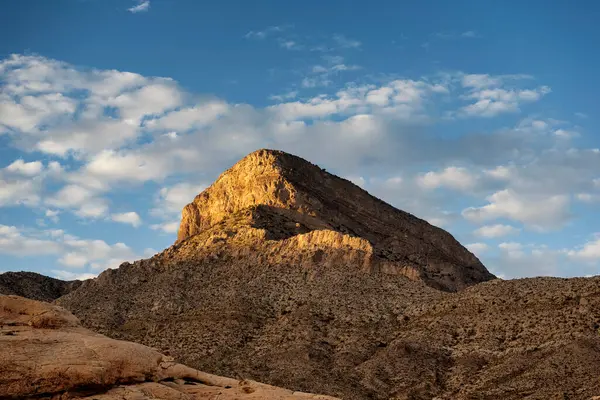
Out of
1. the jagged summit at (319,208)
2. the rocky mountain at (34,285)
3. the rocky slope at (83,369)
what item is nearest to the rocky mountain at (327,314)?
the jagged summit at (319,208)

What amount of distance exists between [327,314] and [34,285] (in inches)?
1989

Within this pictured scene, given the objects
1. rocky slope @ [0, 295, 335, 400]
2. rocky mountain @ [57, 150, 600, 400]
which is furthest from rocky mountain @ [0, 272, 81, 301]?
rocky slope @ [0, 295, 335, 400]

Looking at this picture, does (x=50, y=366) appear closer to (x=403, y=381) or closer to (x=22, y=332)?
(x=22, y=332)

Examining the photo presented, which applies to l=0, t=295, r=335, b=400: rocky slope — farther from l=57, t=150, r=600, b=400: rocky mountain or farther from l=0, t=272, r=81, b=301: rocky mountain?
l=0, t=272, r=81, b=301: rocky mountain

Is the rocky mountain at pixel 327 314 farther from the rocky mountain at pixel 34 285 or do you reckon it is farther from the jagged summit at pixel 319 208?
the rocky mountain at pixel 34 285

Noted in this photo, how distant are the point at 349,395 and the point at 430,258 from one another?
55104mm

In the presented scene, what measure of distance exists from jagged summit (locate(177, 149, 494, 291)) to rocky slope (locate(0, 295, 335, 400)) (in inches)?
2399

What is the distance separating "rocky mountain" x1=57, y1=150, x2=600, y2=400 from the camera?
59.4 meters

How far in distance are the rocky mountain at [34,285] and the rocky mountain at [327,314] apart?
2046 centimetres

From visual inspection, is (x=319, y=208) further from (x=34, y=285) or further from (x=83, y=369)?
(x=83, y=369)

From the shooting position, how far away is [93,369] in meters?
26.3

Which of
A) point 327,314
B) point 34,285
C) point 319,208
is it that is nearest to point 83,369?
point 327,314

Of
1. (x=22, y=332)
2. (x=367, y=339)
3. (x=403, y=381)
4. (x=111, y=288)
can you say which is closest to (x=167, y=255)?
(x=111, y=288)

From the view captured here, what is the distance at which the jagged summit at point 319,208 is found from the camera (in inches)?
3782
